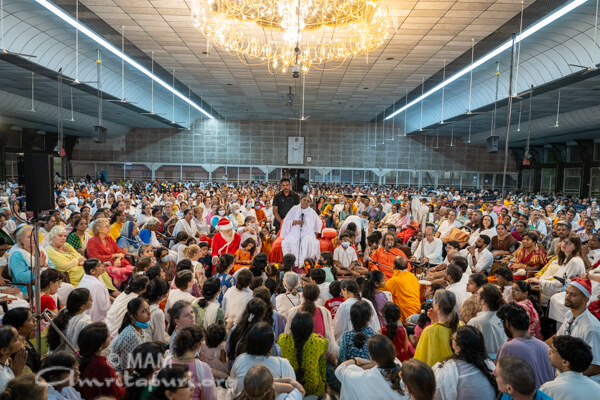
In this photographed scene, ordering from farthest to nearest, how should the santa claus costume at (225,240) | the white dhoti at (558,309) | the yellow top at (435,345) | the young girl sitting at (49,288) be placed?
the santa claus costume at (225,240) < the white dhoti at (558,309) < the young girl sitting at (49,288) < the yellow top at (435,345)

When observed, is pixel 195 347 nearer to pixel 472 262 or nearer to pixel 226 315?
pixel 226 315

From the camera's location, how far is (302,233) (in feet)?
20.9

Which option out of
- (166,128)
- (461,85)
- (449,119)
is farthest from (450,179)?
(166,128)

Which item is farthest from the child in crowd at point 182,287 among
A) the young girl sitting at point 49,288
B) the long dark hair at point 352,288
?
the long dark hair at point 352,288

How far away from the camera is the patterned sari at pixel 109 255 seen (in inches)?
206

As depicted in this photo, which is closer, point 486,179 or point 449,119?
point 449,119

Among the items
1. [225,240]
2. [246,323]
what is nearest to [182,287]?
[246,323]

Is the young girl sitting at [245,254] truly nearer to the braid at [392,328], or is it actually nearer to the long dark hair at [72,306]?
the long dark hair at [72,306]

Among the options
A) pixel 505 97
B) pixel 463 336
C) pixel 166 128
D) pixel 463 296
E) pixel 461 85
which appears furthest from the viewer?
pixel 166 128

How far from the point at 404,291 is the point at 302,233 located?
2.28 m

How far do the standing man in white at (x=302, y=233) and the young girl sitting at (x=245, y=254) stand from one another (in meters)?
0.71

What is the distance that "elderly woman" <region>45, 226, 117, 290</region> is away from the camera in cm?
489

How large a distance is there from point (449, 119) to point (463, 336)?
1765 cm

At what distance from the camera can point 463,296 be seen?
4.21 metres
